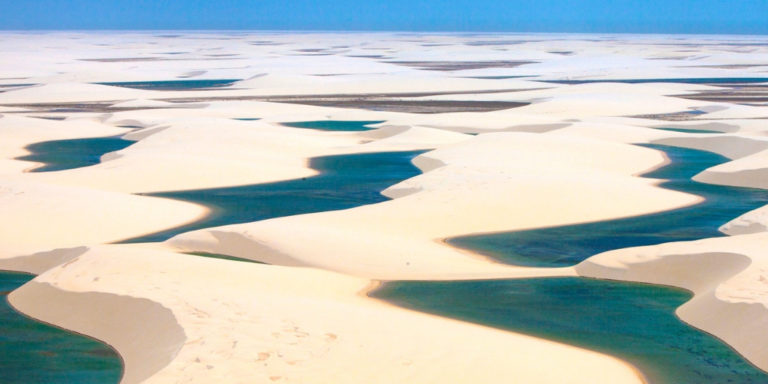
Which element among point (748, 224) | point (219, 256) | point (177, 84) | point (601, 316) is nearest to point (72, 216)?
point (219, 256)

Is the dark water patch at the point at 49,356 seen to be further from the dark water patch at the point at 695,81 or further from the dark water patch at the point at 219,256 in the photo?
the dark water patch at the point at 695,81

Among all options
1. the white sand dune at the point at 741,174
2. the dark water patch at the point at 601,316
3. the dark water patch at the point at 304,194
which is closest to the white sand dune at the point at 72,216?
the dark water patch at the point at 304,194

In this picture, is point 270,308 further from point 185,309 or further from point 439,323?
point 439,323

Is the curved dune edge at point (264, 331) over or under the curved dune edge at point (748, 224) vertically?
over

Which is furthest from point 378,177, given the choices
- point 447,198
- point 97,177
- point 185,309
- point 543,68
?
point 543,68

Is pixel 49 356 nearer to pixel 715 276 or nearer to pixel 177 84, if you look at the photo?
pixel 715 276
